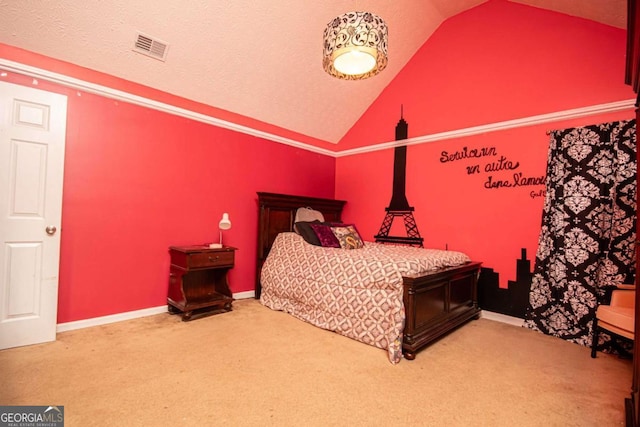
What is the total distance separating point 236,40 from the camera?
3.06 meters

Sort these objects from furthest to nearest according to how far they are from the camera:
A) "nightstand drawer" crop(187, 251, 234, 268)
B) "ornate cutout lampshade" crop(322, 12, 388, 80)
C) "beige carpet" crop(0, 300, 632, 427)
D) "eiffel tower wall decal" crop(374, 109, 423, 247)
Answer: "eiffel tower wall decal" crop(374, 109, 423, 247), "nightstand drawer" crop(187, 251, 234, 268), "ornate cutout lampshade" crop(322, 12, 388, 80), "beige carpet" crop(0, 300, 632, 427)

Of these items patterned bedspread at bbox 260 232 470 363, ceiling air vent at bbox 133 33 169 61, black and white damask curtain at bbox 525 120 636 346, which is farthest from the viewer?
ceiling air vent at bbox 133 33 169 61

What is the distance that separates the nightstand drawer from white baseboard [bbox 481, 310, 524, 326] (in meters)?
2.98

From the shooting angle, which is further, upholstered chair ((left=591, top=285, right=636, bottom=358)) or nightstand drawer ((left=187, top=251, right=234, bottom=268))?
nightstand drawer ((left=187, top=251, right=234, bottom=268))

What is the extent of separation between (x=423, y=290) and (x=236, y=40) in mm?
3052

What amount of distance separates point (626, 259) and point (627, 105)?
1.40 meters

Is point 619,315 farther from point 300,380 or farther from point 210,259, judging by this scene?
point 210,259

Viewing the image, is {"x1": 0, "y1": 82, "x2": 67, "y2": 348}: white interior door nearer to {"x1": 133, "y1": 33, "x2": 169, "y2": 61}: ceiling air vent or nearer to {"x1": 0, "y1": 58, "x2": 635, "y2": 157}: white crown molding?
{"x1": 0, "y1": 58, "x2": 635, "y2": 157}: white crown molding

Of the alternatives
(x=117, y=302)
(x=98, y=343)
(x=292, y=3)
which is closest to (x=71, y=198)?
(x=117, y=302)

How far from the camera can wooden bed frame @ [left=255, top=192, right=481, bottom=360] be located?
2.32 metres

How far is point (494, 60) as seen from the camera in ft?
11.5

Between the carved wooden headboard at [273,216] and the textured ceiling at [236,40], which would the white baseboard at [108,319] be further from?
the textured ceiling at [236,40]

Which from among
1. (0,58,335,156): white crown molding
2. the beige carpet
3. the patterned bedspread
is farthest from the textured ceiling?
the beige carpet

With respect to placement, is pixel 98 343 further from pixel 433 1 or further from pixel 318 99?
pixel 433 1
